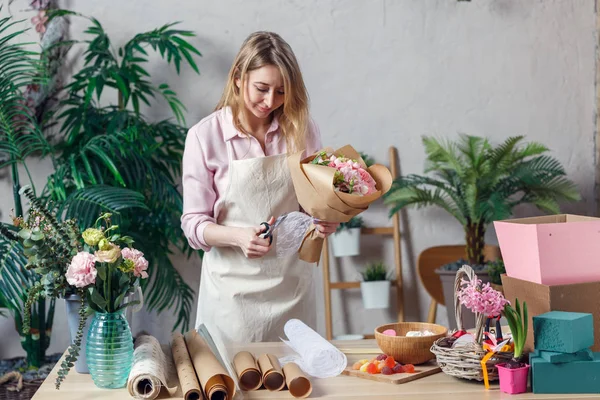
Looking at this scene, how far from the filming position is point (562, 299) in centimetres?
180

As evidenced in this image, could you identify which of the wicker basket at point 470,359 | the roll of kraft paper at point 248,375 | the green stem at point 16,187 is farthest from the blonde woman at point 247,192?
the green stem at point 16,187

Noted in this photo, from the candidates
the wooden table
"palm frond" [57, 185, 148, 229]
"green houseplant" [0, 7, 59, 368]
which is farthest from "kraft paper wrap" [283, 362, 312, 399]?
"green houseplant" [0, 7, 59, 368]

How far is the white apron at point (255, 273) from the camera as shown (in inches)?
98.9

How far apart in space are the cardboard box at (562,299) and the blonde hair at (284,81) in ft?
3.22

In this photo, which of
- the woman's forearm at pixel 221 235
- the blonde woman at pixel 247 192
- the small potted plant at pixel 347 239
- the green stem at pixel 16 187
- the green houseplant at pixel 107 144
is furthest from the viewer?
the small potted plant at pixel 347 239

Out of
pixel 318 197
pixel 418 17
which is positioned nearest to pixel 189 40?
pixel 418 17

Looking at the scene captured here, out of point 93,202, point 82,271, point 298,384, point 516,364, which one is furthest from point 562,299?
point 93,202

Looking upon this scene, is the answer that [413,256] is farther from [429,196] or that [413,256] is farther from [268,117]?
[268,117]

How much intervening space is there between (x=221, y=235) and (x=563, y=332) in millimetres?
1128

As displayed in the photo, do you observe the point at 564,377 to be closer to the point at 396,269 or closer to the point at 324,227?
the point at 324,227

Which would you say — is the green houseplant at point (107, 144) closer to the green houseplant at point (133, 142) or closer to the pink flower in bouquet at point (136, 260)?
the green houseplant at point (133, 142)

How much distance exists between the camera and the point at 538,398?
5.43ft

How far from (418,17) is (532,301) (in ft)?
9.54

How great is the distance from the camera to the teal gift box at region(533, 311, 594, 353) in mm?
1673
